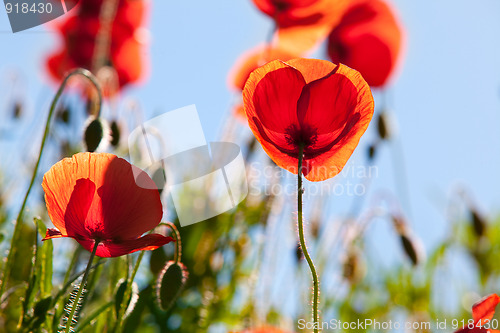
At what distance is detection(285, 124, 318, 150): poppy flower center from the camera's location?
461 mm

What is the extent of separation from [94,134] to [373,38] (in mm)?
775

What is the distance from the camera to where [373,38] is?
3.96ft

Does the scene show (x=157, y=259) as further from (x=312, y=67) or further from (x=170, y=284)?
(x=312, y=67)

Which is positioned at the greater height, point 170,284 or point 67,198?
point 67,198

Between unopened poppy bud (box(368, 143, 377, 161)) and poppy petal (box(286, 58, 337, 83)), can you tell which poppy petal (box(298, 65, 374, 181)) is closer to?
poppy petal (box(286, 58, 337, 83))

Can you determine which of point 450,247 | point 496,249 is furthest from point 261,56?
point 496,249

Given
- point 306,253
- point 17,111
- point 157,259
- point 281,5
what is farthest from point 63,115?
point 306,253

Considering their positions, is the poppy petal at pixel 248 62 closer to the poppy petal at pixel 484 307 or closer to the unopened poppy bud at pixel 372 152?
the unopened poppy bud at pixel 372 152

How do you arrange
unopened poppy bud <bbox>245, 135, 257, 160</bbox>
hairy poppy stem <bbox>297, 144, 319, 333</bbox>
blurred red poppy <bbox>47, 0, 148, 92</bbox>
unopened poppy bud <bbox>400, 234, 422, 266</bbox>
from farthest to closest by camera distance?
blurred red poppy <bbox>47, 0, 148, 92</bbox>
unopened poppy bud <bbox>245, 135, 257, 160</bbox>
unopened poppy bud <bbox>400, 234, 422, 266</bbox>
hairy poppy stem <bbox>297, 144, 319, 333</bbox>

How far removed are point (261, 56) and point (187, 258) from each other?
0.39 m

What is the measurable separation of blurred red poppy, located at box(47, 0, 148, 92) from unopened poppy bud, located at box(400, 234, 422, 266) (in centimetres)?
80

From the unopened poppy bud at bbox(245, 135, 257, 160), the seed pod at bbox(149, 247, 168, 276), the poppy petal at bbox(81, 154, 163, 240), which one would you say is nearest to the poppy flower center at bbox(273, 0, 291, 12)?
the unopened poppy bud at bbox(245, 135, 257, 160)

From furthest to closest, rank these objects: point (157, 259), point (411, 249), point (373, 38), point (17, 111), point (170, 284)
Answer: point (17, 111) → point (373, 38) → point (411, 249) → point (157, 259) → point (170, 284)

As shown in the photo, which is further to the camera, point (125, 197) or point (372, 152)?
point (372, 152)
